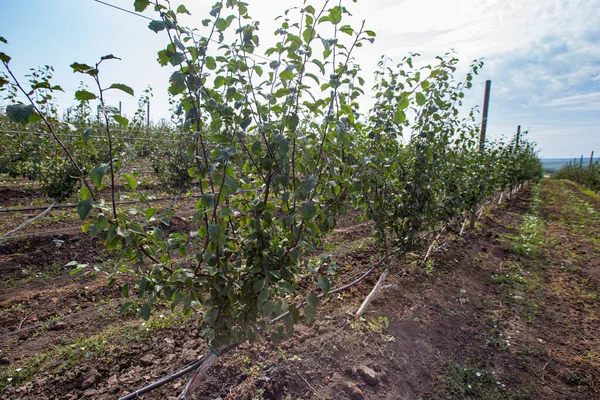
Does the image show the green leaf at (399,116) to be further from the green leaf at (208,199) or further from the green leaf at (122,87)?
the green leaf at (122,87)

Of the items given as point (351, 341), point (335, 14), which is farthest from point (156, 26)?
point (351, 341)

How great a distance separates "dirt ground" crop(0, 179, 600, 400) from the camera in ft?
7.52

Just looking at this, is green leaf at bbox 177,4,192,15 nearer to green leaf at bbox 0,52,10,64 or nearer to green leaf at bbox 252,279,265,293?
green leaf at bbox 0,52,10,64

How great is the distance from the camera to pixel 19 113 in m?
1.00

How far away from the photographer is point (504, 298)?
4.13 m

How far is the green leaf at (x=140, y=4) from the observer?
1258 millimetres

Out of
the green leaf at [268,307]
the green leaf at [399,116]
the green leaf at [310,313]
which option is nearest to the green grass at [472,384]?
the green leaf at [310,313]

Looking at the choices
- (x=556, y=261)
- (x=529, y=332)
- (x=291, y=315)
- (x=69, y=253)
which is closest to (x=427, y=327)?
(x=529, y=332)

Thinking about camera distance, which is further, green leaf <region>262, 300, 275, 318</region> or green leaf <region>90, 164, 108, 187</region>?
green leaf <region>262, 300, 275, 318</region>

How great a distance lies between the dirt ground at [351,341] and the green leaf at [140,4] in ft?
6.31

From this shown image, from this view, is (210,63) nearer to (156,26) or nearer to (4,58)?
(156,26)

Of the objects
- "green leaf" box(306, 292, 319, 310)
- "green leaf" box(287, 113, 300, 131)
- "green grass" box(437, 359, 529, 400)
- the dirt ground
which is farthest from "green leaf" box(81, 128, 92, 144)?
"green grass" box(437, 359, 529, 400)

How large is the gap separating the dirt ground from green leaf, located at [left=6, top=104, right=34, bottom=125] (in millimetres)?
1699

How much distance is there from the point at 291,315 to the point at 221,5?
1455 mm
